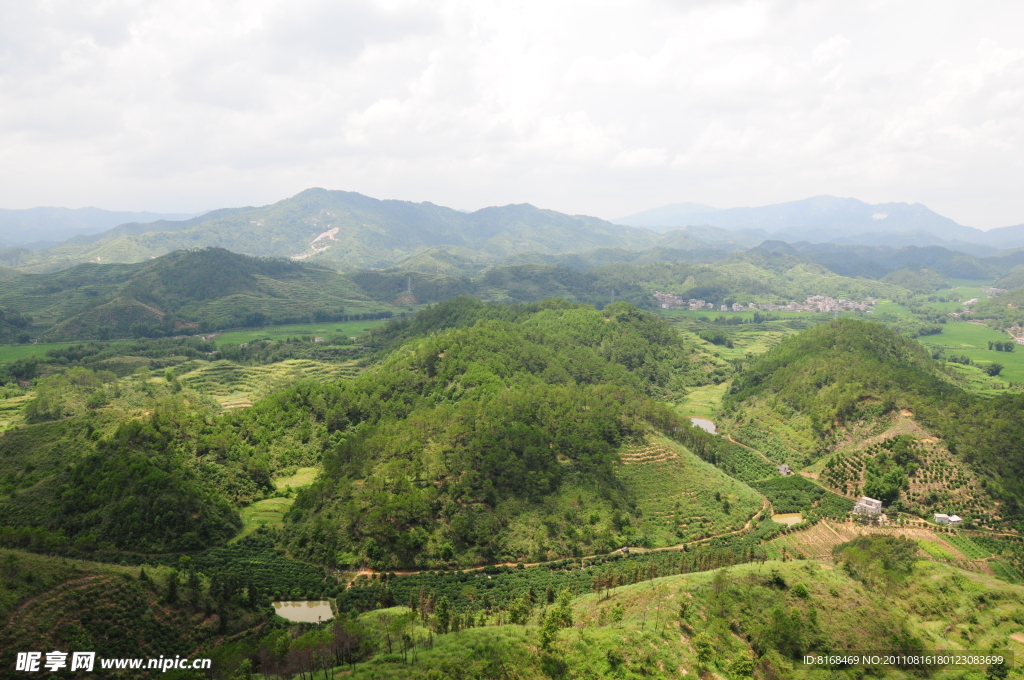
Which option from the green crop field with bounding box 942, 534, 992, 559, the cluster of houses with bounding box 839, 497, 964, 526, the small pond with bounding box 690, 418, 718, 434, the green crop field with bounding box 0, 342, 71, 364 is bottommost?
the small pond with bounding box 690, 418, 718, 434

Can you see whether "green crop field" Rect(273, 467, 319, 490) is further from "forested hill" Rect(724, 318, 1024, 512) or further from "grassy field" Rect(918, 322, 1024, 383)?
"grassy field" Rect(918, 322, 1024, 383)

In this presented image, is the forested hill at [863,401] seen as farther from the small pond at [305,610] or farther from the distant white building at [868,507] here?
the small pond at [305,610]

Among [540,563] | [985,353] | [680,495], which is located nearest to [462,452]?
[540,563]

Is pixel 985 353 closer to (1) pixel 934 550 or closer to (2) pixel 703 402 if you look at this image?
(2) pixel 703 402

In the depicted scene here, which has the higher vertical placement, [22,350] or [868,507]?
→ [22,350]

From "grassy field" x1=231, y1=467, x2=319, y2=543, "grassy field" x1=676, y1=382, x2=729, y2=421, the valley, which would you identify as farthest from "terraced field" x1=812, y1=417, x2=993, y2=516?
"grassy field" x1=231, y1=467, x2=319, y2=543

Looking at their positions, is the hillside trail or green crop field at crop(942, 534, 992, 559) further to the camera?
green crop field at crop(942, 534, 992, 559)

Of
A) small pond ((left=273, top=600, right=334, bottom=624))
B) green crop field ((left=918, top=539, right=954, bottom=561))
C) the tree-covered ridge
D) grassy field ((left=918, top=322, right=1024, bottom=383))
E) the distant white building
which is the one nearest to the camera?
small pond ((left=273, top=600, right=334, bottom=624))
